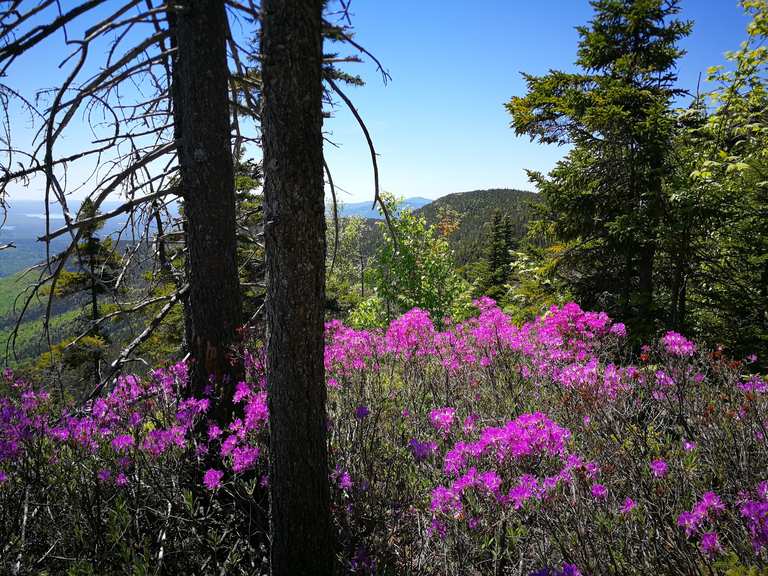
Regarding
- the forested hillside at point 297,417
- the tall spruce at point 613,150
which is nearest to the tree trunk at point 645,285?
the tall spruce at point 613,150

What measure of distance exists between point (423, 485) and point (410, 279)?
11807mm

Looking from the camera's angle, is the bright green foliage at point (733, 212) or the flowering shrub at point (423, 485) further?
the bright green foliage at point (733, 212)

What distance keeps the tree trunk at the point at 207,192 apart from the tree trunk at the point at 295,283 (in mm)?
1257

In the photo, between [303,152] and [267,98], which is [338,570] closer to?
[303,152]

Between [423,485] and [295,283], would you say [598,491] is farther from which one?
[295,283]

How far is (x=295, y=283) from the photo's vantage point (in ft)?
7.25

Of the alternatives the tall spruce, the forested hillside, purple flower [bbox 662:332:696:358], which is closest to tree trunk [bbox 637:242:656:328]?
the tall spruce

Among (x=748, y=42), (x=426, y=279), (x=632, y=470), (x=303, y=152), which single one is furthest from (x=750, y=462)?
(x=426, y=279)

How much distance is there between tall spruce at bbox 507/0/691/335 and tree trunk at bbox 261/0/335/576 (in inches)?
271

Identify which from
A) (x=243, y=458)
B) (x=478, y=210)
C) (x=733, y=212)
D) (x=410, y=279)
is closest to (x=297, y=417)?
(x=243, y=458)

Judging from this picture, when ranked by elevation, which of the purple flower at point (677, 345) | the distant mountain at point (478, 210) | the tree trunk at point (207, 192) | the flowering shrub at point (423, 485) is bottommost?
the flowering shrub at point (423, 485)

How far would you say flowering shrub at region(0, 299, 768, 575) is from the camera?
219cm

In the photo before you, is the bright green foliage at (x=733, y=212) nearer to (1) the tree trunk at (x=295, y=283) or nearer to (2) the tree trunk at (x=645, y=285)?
(2) the tree trunk at (x=645, y=285)

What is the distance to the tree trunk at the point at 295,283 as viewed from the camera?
207 centimetres
